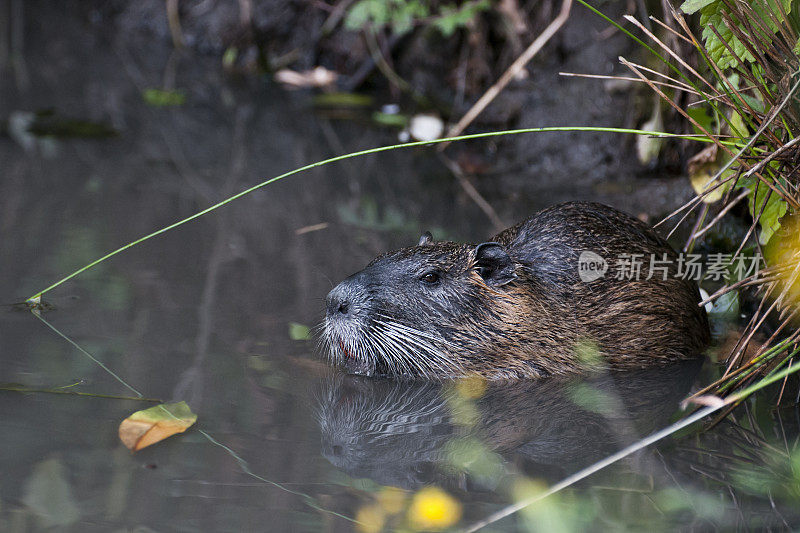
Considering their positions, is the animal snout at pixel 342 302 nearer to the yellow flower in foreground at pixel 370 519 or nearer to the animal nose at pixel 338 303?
the animal nose at pixel 338 303

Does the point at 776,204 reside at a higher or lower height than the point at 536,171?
higher

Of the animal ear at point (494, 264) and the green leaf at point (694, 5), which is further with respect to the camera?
the animal ear at point (494, 264)

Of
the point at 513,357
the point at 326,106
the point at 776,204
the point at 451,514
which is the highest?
the point at 776,204

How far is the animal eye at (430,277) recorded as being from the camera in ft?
12.2

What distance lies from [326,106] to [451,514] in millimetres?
5690

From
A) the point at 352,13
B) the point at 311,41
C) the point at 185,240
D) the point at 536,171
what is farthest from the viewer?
the point at 311,41

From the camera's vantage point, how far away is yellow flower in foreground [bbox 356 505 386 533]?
2.39 m

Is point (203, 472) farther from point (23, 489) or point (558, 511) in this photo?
point (558, 511)

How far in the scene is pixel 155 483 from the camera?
2547 millimetres

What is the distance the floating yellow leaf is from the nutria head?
791 mm

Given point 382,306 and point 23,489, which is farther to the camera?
point 382,306

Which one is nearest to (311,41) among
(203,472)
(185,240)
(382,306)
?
(185,240)

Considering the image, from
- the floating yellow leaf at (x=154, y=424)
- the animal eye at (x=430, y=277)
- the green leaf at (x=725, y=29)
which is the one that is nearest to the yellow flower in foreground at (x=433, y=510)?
the floating yellow leaf at (x=154, y=424)

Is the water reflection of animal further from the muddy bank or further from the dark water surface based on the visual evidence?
the muddy bank
